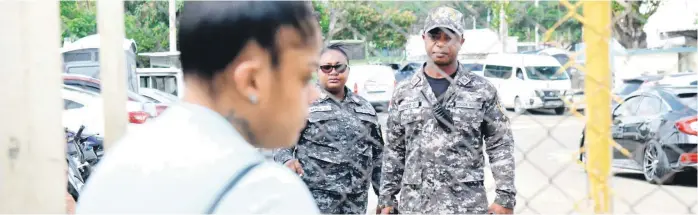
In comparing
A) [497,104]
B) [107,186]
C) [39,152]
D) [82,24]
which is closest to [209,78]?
[107,186]

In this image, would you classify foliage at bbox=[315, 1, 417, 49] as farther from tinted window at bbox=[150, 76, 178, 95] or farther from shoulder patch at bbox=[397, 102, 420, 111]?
shoulder patch at bbox=[397, 102, 420, 111]

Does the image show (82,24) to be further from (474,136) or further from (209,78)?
(474,136)

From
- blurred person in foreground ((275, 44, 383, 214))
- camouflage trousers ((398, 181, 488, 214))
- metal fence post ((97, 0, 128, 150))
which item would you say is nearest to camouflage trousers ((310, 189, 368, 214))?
blurred person in foreground ((275, 44, 383, 214))

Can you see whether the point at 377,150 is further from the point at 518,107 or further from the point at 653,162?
the point at 653,162

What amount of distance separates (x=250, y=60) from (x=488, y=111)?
190 cm

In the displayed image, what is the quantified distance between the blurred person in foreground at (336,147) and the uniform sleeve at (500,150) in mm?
450

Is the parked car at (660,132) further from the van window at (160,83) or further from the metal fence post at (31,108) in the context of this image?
the metal fence post at (31,108)

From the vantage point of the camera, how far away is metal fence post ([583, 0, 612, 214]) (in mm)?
1404

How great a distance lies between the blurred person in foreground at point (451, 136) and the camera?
262 centimetres

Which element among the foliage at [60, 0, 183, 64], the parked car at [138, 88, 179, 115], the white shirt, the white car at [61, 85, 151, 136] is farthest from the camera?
the white car at [61, 85, 151, 136]

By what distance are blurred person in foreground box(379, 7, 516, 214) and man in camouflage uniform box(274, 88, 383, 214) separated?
0.71ft

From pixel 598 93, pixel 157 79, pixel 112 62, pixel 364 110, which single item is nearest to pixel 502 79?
pixel 364 110

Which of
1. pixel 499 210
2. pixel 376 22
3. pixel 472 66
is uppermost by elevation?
pixel 376 22

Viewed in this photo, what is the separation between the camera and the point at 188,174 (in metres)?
0.79
